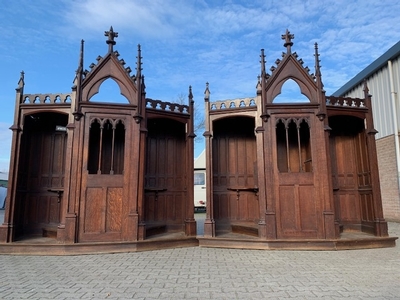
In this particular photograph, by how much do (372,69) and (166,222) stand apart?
40.1ft

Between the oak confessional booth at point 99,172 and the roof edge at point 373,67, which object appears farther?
the roof edge at point 373,67

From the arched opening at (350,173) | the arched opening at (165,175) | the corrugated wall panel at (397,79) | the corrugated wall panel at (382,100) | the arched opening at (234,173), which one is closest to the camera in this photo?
the arched opening at (350,173)

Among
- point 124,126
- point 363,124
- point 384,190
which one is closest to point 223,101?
point 124,126

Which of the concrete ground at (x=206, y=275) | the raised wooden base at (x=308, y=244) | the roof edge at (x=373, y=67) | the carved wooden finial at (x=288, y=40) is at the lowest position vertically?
the concrete ground at (x=206, y=275)

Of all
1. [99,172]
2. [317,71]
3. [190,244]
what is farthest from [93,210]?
[317,71]

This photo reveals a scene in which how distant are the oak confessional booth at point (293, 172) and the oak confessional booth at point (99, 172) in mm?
1283

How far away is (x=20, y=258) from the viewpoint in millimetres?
6531

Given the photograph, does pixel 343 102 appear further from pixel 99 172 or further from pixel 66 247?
pixel 66 247

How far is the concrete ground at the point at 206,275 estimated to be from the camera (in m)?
4.09

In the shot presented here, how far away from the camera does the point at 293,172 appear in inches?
309

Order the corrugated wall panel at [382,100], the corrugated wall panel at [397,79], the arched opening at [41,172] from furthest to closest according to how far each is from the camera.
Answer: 1. the corrugated wall panel at [382,100]
2. the corrugated wall panel at [397,79]
3. the arched opening at [41,172]

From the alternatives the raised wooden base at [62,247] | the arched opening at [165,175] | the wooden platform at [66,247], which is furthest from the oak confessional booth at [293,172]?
the raised wooden base at [62,247]

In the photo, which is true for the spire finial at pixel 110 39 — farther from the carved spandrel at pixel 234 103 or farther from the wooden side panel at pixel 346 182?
the wooden side panel at pixel 346 182

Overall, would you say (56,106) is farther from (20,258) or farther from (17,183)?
(20,258)
